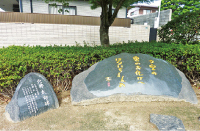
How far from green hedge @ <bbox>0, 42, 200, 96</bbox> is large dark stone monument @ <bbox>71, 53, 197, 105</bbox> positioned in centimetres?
48

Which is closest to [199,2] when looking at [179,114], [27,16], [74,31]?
[74,31]

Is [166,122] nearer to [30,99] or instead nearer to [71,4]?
[30,99]

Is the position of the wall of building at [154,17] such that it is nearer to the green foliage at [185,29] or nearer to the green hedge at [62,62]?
the green foliage at [185,29]

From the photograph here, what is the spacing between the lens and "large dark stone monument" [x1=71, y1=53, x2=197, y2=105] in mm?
3314

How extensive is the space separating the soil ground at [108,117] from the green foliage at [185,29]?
362 centimetres

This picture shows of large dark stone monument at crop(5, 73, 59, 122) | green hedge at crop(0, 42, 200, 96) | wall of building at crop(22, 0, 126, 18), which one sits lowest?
large dark stone monument at crop(5, 73, 59, 122)

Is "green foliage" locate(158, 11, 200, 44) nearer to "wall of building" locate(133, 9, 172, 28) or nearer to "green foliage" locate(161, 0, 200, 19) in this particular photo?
"wall of building" locate(133, 9, 172, 28)

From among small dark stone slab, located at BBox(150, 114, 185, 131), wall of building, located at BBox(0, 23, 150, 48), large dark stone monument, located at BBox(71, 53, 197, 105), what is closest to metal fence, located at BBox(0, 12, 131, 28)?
wall of building, located at BBox(0, 23, 150, 48)

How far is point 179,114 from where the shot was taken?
3027 millimetres

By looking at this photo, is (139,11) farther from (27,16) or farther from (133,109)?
(133,109)

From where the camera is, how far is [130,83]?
3.42m

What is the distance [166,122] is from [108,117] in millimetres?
1066

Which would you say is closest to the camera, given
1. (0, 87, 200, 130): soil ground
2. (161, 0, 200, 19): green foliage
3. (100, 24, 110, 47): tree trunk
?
(0, 87, 200, 130): soil ground

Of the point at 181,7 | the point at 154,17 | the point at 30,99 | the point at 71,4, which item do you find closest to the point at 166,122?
the point at 30,99
